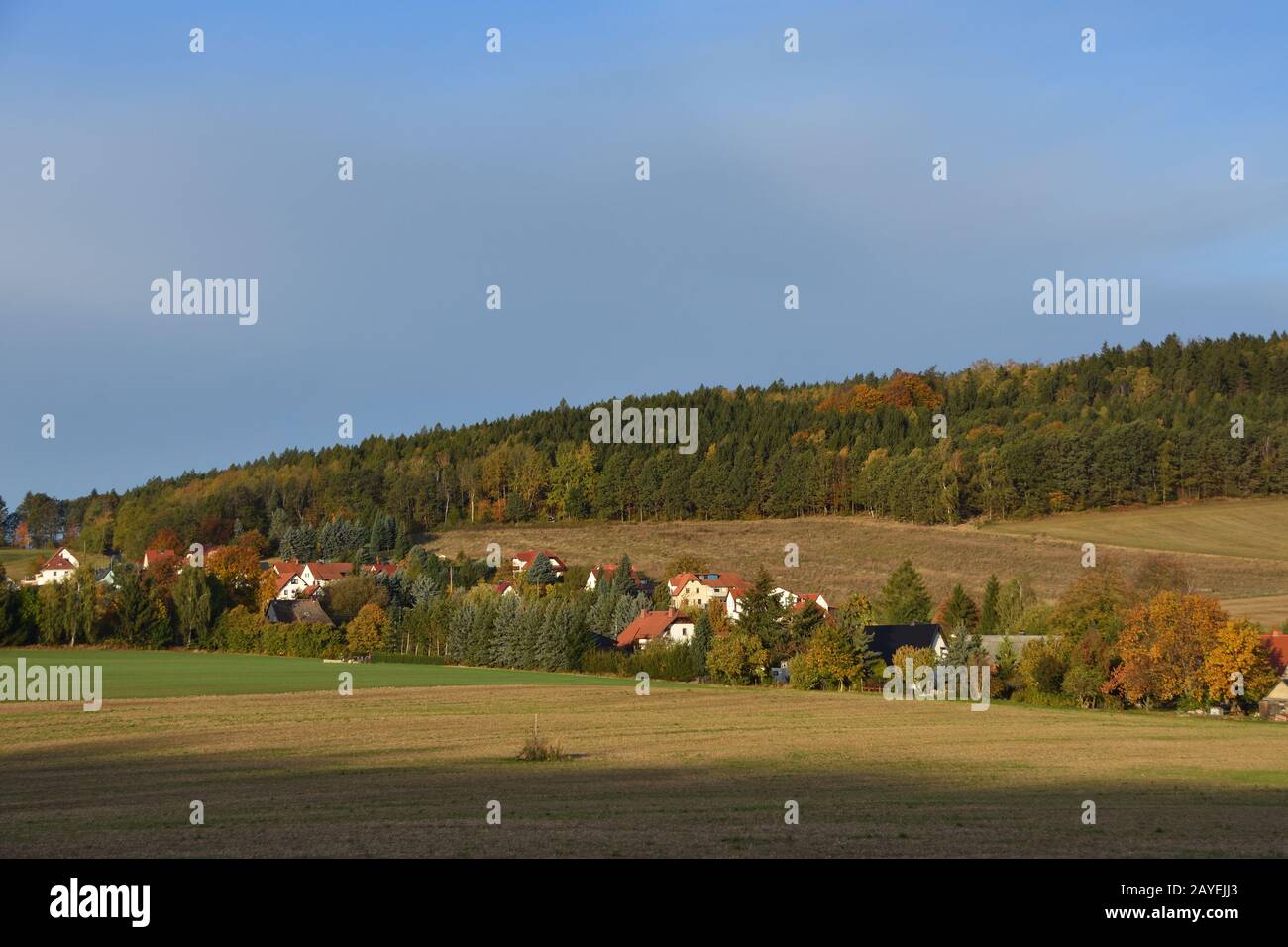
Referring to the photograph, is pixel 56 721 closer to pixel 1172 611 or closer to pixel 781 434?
pixel 1172 611

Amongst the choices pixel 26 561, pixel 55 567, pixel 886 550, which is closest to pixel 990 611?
pixel 886 550

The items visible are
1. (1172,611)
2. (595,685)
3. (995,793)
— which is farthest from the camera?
(595,685)

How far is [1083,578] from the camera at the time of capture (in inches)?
2963

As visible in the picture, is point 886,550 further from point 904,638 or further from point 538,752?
point 538,752

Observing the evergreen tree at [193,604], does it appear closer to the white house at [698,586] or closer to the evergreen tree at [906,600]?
the white house at [698,586]

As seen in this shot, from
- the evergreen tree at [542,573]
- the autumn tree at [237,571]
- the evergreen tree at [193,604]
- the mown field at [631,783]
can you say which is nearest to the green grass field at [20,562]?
the autumn tree at [237,571]

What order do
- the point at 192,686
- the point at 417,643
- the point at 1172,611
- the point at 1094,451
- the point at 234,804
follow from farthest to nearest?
the point at 1094,451 → the point at 417,643 → the point at 192,686 → the point at 1172,611 → the point at 234,804

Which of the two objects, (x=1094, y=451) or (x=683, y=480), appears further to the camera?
(x=683, y=480)

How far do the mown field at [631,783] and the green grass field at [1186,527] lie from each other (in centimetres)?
6323

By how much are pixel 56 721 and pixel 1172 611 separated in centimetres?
5208

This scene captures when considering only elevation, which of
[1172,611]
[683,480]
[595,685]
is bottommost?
[595,685]

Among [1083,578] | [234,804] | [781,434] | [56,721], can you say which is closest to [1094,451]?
[781,434]
